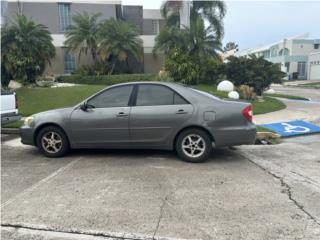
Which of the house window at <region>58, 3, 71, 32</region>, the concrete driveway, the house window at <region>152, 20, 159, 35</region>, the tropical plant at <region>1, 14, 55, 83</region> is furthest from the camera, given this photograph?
the house window at <region>152, 20, 159, 35</region>

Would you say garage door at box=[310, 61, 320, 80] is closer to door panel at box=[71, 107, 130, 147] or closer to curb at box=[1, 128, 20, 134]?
curb at box=[1, 128, 20, 134]

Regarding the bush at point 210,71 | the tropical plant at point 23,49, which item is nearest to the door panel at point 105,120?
the tropical plant at point 23,49

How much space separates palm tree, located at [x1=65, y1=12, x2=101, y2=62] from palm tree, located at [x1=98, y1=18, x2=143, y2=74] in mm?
869

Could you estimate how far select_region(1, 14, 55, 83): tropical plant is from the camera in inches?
639

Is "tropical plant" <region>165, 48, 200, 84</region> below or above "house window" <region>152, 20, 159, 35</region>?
below

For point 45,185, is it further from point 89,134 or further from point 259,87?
point 259,87

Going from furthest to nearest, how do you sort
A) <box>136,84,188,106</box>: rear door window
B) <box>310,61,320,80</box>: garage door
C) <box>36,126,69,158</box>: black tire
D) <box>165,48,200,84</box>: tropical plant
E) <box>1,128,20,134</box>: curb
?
<box>310,61,320,80</box>: garage door < <box>165,48,200,84</box>: tropical plant < <box>1,128,20,134</box>: curb < <box>36,126,69,158</box>: black tire < <box>136,84,188,106</box>: rear door window

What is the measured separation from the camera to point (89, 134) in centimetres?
590

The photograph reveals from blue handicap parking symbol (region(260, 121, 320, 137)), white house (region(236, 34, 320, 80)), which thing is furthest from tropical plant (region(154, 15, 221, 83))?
white house (region(236, 34, 320, 80))

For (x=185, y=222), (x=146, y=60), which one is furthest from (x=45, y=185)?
(x=146, y=60)

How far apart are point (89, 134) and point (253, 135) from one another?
311 centimetres

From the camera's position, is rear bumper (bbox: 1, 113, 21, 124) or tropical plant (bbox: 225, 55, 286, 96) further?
tropical plant (bbox: 225, 55, 286, 96)

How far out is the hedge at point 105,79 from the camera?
21125mm

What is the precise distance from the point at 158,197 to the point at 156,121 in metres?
1.85
